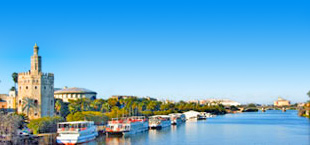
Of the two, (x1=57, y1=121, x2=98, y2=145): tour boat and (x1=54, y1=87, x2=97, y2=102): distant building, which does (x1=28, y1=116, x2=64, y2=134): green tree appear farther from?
(x1=54, y1=87, x2=97, y2=102): distant building

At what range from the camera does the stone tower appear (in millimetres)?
97312

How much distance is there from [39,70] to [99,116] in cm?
2000

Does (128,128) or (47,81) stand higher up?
(47,81)

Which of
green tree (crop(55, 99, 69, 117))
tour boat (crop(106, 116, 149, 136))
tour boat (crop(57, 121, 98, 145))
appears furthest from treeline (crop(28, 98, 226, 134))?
tour boat (crop(106, 116, 149, 136))

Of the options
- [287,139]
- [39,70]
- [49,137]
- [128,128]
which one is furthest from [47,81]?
[287,139]

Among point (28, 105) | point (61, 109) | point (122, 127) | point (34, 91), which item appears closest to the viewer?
point (122, 127)

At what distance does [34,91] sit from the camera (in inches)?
3853

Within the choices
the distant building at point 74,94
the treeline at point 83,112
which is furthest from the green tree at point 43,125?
the distant building at point 74,94

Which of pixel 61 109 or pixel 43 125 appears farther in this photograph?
pixel 61 109

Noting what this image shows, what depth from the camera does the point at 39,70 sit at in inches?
3920

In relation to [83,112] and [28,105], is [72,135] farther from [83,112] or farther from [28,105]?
[83,112]

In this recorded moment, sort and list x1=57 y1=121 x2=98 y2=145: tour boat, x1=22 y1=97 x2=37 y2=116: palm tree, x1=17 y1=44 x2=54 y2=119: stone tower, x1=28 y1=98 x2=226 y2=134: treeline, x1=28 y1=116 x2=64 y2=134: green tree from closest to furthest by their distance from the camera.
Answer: x1=57 y1=121 x2=98 y2=145: tour boat
x1=28 y1=116 x2=64 y2=134: green tree
x1=28 y1=98 x2=226 y2=134: treeline
x1=22 y1=97 x2=37 y2=116: palm tree
x1=17 y1=44 x2=54 y2=119: stone tower

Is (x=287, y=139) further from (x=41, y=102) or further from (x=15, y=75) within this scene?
(x=15, y=75)

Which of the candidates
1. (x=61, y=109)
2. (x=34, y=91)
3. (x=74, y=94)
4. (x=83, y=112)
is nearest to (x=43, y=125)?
(x=34, y=91)
